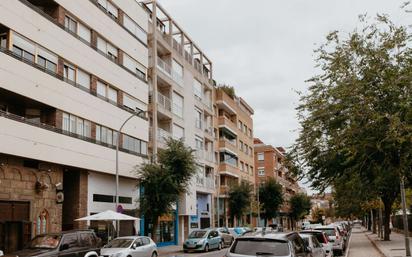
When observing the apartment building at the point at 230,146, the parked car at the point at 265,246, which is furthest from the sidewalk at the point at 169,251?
the parked car at the point at 265,246

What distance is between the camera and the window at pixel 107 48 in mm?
32931

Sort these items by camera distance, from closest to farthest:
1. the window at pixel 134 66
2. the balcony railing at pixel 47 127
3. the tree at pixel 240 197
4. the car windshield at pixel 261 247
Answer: the car windshield at pixel 261 247
the balcony railing at pixel 47 127
the window at pixel 134 66
the tree at pixel 240 197

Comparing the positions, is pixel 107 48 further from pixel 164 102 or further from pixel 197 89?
pixel 197 89

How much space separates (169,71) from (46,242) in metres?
29.7

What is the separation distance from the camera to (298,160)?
2320cm

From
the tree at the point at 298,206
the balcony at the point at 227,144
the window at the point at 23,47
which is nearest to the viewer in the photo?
the window at the point at 23,47

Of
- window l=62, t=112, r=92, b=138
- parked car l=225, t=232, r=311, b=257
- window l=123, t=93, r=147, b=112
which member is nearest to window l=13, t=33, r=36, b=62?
window l=62, t=112, r=92, b=138

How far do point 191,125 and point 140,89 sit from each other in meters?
11.7

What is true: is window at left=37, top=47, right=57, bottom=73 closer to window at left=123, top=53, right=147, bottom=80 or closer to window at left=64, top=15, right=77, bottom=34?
window at left=64, top=15, right=77, bottom=34

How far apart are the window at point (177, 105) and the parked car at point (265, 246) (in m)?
34.2

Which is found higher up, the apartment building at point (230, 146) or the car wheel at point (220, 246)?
the apartment building at point (230, 146)

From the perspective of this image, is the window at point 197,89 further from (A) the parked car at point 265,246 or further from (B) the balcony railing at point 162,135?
(A) the parked car at point 265,246

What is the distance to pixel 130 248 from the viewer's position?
69.7ft

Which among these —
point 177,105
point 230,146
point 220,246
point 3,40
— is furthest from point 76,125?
point 230,146
